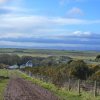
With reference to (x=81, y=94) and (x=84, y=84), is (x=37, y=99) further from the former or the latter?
(x=84, y=84)

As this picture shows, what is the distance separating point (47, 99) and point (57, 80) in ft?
65.2

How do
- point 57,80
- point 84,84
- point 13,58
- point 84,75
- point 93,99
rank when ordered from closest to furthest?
1. point 93,99
2. point 84,84
3. point 57,80
4. point 84,75
5. point 13,58

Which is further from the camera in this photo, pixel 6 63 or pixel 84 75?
pixel 6 63

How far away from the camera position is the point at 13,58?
188m

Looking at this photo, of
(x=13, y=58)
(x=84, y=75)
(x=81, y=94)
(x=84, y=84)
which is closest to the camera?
(x=81, y=94)

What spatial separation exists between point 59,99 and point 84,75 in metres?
25.3

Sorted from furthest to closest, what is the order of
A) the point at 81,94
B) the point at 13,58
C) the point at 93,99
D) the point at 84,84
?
the point at 13,58 < the point at 84,84 < the point at 81,94 < the point at 93,99

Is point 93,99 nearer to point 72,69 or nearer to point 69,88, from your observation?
point 69,88

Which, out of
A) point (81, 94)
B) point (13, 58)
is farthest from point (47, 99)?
point (13, 58)

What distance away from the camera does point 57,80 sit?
4319cm

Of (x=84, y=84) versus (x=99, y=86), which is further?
(x=84, y=84)

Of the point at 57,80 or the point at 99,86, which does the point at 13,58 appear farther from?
the point at 99,86

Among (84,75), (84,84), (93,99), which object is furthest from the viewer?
(84,75)

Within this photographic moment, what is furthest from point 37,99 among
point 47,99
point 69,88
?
point 69,88
